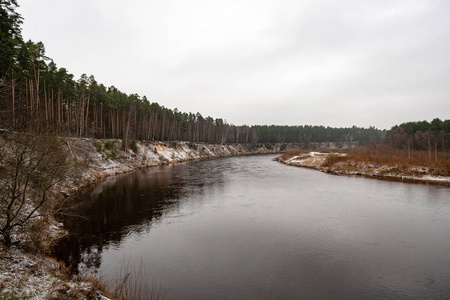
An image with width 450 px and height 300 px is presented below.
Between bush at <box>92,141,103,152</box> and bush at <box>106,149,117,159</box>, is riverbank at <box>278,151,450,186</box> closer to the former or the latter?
bush at <box>106,149,117,159</box>

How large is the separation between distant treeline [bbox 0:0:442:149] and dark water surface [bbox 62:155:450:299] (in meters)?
9.38

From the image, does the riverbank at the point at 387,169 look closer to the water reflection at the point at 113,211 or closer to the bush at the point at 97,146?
the water reflection at the point at 113,211

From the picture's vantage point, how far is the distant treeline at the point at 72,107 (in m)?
22.4

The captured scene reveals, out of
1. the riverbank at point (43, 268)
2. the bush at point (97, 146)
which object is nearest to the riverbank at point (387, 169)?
the riverbank at point (43, 268)

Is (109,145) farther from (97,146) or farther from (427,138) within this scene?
(427,138)

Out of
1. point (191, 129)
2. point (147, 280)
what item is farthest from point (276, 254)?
point (191, 129)

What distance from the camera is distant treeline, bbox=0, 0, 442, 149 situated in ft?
73.4

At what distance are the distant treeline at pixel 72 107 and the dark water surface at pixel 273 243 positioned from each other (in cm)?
938

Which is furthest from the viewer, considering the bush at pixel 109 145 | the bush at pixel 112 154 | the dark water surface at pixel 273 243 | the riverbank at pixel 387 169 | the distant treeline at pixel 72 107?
the bush at pixel 109 145

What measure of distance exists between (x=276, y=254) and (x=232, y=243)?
3176 millimetres

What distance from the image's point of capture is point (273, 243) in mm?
15906

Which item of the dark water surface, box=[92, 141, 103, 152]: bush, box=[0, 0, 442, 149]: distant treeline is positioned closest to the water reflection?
the dark water surface

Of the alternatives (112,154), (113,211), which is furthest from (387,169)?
(112,154)

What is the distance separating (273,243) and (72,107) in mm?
64708
